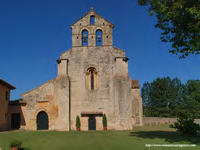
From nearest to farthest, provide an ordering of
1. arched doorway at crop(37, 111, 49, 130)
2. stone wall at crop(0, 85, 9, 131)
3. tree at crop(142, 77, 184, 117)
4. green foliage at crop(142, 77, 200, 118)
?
stone wall at crop(0, 85, 9, 131) < arched doorway at crop(37, 111, 49, 130) < green foliage at crop(142, 77, 200, 118) < tree at crop(142, 77, 184, 117)

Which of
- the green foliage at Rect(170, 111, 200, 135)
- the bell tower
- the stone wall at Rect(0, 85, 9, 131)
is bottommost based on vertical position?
the green foliage at Rect(170, 111, 200, 135)

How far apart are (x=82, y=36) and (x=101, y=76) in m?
5.75

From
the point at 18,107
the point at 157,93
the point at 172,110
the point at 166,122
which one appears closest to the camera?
the point at 18,107

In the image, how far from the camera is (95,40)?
3334 cm

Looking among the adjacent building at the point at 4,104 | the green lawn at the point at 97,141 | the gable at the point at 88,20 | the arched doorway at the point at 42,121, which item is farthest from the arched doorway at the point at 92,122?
the gable at the point at 88,20

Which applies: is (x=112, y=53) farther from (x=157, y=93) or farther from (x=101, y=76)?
(x=157, y=93)

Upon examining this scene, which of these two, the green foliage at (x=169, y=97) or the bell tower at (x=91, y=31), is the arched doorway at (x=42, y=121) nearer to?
the bell tower at (x=91, y=31)

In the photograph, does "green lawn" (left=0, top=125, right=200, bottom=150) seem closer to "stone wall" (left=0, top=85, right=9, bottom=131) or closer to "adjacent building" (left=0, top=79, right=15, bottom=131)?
"stone wall" (left=0, top=85, right=9, bottom=131)

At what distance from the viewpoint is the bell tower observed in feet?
109

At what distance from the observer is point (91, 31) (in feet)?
109

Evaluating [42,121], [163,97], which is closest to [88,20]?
[42,121]

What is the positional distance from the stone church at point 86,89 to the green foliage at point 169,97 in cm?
4749

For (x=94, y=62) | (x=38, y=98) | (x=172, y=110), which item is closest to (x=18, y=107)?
(x=38, y=98)

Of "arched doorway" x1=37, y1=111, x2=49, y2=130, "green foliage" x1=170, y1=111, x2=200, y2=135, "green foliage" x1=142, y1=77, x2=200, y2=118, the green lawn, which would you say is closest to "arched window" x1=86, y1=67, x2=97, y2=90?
"arched doorway" x1=37, y1=111, x2=49, y2=130
